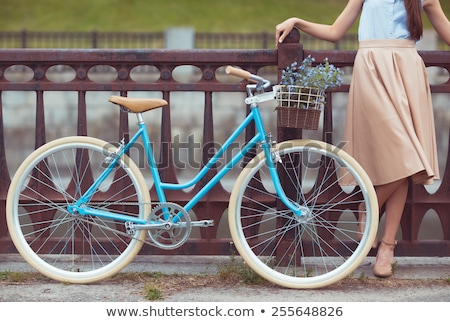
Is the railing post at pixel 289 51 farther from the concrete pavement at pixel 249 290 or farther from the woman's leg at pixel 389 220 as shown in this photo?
the concrete pavement at pixel 249 290

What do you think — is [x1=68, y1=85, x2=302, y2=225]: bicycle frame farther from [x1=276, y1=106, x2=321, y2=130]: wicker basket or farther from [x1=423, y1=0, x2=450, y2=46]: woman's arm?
[x1=423, y1=0, x2=450, y2=46]: woman's arm

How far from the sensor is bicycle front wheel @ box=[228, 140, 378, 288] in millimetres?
4867

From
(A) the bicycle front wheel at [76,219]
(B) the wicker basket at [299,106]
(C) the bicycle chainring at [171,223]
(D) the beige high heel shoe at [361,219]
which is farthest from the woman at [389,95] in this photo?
(A) the bicycle front wheel at [76,219]

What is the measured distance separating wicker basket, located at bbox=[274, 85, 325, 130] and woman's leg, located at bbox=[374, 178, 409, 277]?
0.77 metres

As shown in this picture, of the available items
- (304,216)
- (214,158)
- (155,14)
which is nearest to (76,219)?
(214,158)

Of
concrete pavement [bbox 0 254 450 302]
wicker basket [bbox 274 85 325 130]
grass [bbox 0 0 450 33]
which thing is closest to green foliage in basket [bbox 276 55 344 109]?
wicker basket [bbox 274 85 325 130]

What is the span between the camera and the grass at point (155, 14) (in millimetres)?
25109

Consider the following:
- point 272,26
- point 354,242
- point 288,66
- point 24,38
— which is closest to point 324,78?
point 288,66

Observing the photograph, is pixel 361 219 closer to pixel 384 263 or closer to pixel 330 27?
pixel 384 263

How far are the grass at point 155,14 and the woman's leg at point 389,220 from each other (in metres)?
19.7

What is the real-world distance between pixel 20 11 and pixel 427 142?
78.1ft

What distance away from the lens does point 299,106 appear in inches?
188

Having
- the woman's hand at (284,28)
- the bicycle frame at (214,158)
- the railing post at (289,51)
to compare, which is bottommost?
the bicycle frame at (214,158)
